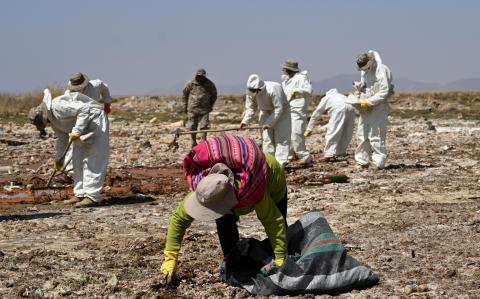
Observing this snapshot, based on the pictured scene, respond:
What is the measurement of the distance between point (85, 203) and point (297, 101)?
5.65m

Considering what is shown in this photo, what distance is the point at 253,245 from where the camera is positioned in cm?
611

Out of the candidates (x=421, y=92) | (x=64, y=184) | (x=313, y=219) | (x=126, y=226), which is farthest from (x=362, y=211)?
(x=421, y=92)

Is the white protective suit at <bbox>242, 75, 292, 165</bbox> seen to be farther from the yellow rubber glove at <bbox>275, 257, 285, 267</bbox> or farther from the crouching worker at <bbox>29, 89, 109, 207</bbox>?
the yellow rubber glove at <bbox>275, 257, 285, 267</bbox>

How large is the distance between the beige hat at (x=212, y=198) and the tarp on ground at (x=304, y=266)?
663mm

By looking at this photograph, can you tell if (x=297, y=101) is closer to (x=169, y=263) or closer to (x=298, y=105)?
(x=298, y=105)

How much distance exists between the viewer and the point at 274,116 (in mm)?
13516

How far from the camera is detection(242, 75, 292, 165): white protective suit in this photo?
13469mm

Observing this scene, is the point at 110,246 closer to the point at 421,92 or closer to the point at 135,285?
the point at 135,285

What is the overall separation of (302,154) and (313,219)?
28.6 feet

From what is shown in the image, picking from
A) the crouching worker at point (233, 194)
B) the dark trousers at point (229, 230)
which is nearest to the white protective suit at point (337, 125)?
the dark trousers at point (229, 230)

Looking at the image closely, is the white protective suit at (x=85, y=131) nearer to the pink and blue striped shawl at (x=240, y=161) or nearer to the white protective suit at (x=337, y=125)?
the pink and blue striped shawl at (x=240, y=161)

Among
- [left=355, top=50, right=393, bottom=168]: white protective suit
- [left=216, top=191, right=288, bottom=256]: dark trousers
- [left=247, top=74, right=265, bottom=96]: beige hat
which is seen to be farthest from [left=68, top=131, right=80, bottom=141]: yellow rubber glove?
[left=355, top=50, right=393, bottom=168]: white protective suit

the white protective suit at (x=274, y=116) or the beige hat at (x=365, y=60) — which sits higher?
the beige hat at (x=365, y=60)

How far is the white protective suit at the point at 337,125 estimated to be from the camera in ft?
52.4
